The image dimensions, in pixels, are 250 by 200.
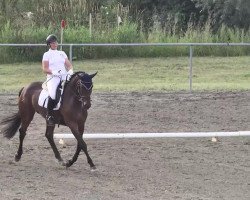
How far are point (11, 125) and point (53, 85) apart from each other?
4.33 ft

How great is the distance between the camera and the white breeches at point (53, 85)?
394 inches

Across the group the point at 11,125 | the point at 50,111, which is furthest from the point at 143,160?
the point at 11,125

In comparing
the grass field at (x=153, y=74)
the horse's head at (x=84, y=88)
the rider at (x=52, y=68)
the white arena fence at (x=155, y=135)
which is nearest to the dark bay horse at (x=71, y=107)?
the horse's head at (x=84, y=88)

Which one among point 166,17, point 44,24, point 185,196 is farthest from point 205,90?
point 166,17

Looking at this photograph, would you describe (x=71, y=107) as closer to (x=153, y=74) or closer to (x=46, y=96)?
(x=46, y=96)

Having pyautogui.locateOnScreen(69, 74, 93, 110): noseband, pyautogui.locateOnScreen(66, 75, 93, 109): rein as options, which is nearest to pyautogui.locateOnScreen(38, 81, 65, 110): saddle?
pyautogui.locateOnScreen(66, 75, 93, 109): rein

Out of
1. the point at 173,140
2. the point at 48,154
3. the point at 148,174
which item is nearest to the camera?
the point at 148,174

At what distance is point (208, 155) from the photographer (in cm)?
1103

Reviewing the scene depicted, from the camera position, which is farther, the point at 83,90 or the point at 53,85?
the point at 53,85

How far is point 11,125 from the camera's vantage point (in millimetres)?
10906

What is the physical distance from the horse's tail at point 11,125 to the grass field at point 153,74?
24.9ft

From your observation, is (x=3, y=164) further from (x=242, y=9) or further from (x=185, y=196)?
(x=242, y=9)

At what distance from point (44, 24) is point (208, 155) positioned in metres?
21.0

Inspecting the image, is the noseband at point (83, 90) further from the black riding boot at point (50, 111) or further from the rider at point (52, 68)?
the black riding boot at point (50, 111)
